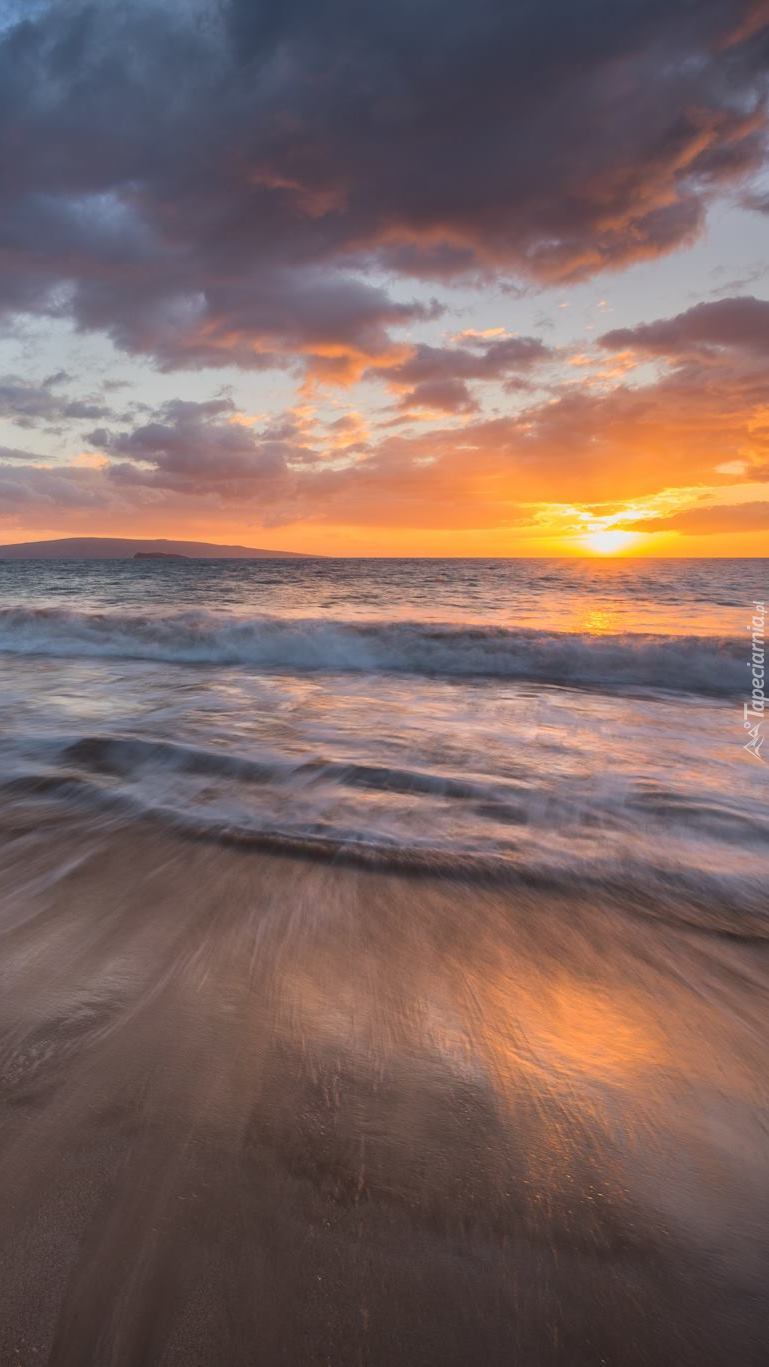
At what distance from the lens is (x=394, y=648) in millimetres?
13133

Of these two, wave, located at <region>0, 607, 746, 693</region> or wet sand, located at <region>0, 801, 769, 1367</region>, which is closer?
wet sand, located at <region>0, 801, 769, 1367</region>

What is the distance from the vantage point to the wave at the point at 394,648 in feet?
36.5

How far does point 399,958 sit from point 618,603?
82.7ft

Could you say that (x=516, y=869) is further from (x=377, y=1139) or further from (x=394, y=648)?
(x=394, y=648)

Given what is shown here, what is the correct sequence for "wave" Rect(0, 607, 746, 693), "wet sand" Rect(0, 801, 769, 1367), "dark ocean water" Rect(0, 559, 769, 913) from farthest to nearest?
"wave" Rect(0, 607, 746, 693)
"dark ocean water" Rect(0, 559, 769, 913)
"wet sand" Rect(0, 801, 769, 1367)

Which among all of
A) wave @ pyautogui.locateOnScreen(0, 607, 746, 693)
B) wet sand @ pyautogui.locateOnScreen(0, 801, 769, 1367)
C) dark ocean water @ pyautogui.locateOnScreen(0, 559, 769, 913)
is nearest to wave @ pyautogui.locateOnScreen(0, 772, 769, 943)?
dark ocean water @ pyautogui.locateOnScreen(0, 559, 769, 913)

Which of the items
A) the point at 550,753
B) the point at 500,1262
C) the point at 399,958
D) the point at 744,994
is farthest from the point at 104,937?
the point at 550,753

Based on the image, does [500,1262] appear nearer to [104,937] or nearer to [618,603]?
[104,937]

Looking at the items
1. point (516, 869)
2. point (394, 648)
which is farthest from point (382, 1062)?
point (394, 648)

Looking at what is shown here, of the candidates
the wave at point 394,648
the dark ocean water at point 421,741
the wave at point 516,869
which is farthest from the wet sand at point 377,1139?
the wave at point 394,648

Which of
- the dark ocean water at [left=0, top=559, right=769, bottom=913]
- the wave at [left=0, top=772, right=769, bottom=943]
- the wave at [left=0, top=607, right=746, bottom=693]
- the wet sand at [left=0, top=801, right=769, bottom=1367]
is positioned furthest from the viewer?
the wave at [left=0, top=607, right=746, bottom=693]

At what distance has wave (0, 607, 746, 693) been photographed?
11133 millimetres

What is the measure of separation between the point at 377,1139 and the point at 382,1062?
11.1 inches

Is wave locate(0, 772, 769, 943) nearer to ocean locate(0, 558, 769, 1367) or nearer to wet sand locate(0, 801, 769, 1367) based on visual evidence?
ocean locate(0, 558, 769, 1367)
